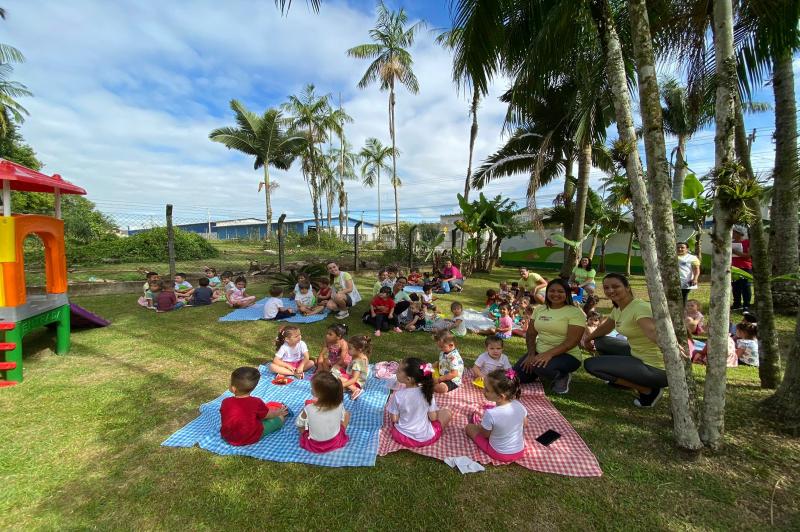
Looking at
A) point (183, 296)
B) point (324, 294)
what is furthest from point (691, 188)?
point (183, 296)

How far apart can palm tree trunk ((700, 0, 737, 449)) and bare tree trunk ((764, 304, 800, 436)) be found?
85 cm

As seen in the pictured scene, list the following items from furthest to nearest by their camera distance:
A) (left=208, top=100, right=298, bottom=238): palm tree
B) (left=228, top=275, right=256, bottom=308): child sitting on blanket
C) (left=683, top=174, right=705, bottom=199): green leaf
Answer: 1. (left=208, top=100, right=298, bottom=238): palm tree
2. (left=228, top=275, right=256, bottom=308): child sitting on blanket
3. (left=683, top=174, right=705, bottom=199): green leaf

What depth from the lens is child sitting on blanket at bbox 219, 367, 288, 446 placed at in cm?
319

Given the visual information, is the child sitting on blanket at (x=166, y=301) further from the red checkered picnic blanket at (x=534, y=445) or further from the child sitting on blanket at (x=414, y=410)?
the child sitting on blanket at (x=414, y=410)

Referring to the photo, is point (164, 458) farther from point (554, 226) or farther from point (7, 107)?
point (7, 107)

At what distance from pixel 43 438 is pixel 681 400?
5752mm

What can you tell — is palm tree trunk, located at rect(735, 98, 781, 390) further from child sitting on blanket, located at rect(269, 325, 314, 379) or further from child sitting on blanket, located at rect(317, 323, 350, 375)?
child sitting on blanket, located at rect(269, 325, 314, 379)

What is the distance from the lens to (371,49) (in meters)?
19.4

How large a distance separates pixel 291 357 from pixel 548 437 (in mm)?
3396

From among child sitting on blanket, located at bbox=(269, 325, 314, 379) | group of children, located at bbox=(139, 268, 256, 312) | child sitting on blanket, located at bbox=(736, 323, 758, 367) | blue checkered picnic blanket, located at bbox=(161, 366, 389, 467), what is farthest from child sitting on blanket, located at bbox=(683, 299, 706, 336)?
group of children, located at bbox=(139, 268, 256, 312)

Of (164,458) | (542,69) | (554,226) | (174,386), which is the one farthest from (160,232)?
(554,226)

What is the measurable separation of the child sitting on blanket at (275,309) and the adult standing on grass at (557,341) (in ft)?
16.8

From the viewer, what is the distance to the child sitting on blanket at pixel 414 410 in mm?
3271

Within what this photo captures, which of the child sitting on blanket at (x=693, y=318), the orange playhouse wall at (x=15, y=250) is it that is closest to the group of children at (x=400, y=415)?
the orange playhouse wall at (x=15, y=250)
